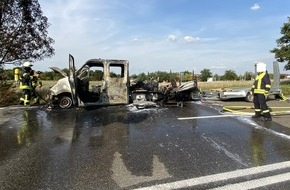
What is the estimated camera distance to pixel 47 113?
1109 centimetres

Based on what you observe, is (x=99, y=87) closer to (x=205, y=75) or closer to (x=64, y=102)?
(x=64, y=102)

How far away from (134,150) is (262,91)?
4944 mm

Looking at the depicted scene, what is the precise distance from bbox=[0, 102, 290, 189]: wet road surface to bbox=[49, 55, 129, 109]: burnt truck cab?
6.74 feet

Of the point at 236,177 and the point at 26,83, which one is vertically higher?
the point at 26,83

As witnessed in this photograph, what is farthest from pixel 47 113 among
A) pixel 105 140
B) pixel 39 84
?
pixel 105 140

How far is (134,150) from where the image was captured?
611cm

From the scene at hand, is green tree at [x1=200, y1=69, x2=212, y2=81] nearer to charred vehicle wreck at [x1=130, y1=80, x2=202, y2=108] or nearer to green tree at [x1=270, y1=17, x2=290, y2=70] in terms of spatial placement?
green tree at [x1=270, y1=17, x2=290, y2=70]

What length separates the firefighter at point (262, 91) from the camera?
9.13 meters

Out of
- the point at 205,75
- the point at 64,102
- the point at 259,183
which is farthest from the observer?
the point at 205,75

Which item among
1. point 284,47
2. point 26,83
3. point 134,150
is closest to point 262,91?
point 134,150

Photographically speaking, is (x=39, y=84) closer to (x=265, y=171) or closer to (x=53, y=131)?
(x=53, y=131)

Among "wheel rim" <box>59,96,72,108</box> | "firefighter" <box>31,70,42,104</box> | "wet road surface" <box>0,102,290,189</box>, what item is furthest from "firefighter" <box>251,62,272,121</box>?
"firefighter" <box>31,70,42,104</box>

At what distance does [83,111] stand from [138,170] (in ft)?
22.5

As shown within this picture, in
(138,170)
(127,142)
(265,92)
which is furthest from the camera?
(265,92)
